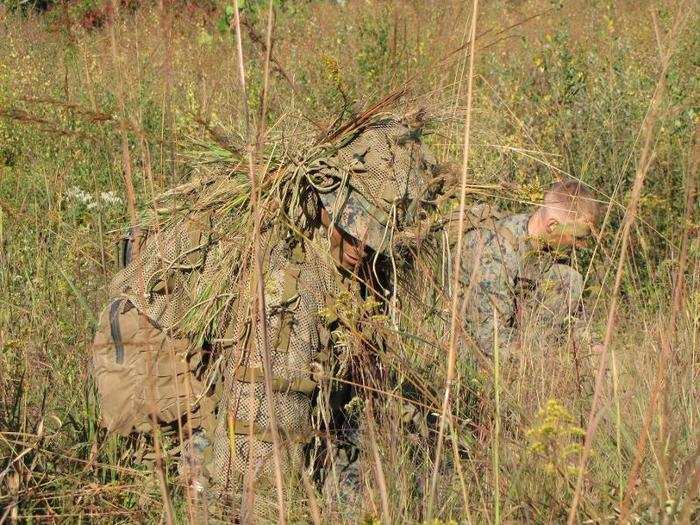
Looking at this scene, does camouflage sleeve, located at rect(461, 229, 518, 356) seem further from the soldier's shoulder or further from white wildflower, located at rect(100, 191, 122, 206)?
white wildflower, located at rect(100, 191, 122, 206)

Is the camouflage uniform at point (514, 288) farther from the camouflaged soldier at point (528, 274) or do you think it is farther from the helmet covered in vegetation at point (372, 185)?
the helmet covered in vegetation at point (372, 185)

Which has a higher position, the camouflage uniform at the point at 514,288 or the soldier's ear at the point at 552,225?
the soldier's ear at the point at 552,225

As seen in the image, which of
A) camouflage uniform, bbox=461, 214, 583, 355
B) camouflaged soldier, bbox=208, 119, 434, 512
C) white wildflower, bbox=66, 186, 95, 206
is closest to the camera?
camouflaged soldier, bbox=208, 119, 434, 512

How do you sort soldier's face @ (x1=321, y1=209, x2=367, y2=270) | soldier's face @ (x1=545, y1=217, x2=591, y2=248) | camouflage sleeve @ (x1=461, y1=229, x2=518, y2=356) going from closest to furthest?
1. soldier's face @ (x1=321, y1=209, x2=367, y2=270)
2. soldier's face @ (x1=545, y1=217, x2=591, y2=248)
3. camouflage sleeve @ (x1=461, y1=229, x2=518, y2=356)

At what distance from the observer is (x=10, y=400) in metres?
2.86

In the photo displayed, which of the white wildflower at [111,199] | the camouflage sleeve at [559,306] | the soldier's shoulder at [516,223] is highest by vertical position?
the white wildflower at [111,199]

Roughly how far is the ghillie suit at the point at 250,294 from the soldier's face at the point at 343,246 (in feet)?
0.10

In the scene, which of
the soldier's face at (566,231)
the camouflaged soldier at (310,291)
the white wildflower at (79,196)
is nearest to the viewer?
the camouflaged soldier at (310,291)

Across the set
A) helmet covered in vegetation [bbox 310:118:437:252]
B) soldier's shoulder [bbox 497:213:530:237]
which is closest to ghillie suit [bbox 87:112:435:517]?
helmet covered in vegetation [bbox 310:118:437:252]

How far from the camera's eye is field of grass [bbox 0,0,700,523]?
2.08 metres

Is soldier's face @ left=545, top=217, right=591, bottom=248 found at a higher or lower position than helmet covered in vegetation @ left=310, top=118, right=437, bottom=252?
lower

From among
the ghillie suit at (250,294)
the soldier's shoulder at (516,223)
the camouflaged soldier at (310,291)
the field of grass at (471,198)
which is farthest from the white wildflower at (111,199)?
the camouflaged soldier at (310,291)

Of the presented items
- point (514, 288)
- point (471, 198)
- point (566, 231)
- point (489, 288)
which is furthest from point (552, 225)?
point (471, 198)

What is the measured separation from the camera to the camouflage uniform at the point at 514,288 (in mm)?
3172
